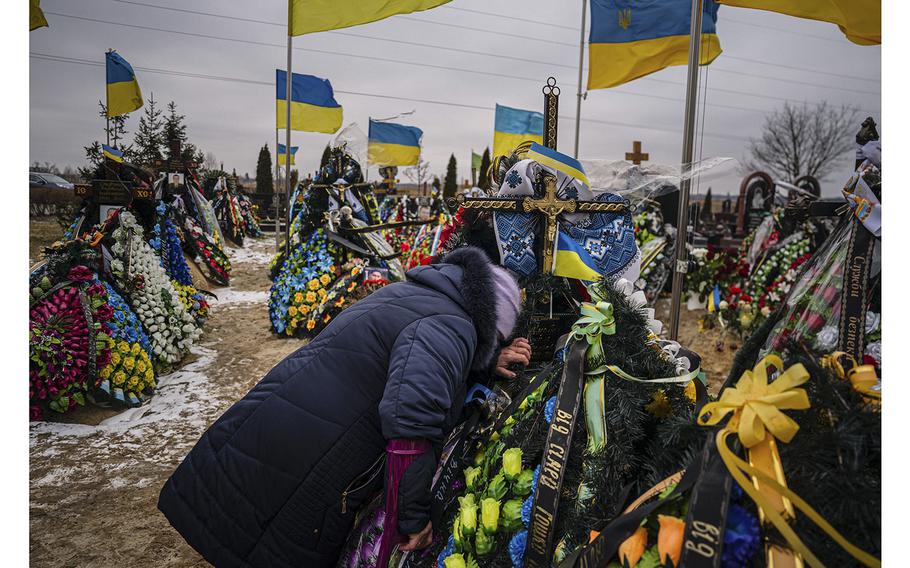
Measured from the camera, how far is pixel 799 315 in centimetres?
245

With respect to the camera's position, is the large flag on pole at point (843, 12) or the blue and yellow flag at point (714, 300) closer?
the large flag on pole at point (843, 12)

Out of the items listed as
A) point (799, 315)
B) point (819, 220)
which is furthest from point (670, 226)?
point (799, 315)

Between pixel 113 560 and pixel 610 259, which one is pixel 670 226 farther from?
pixel 113 560

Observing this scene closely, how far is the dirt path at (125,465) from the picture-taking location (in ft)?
9.11

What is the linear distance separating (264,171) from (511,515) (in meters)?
32.3

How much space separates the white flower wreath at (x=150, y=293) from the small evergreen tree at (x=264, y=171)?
26.5 m

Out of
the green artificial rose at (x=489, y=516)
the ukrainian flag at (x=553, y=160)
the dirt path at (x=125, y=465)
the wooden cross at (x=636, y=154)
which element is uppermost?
the wooden cross at (x=636, y=154)

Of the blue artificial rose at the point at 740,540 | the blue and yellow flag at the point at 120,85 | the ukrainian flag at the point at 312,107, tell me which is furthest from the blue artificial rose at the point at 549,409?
the ukrainian flag at the point at 312,107

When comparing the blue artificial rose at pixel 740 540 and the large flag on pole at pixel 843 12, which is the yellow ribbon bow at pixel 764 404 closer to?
the blue artificial rose at pixel 740 540

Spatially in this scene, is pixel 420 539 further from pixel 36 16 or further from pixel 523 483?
pixel 36 16

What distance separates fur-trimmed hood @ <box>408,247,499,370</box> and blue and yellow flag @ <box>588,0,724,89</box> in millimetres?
4409

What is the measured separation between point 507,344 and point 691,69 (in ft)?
8.30

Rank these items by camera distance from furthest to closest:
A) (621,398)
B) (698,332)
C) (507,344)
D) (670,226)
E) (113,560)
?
(670,226) < (698,332) < (113,560) < (507,344) < (621,398)

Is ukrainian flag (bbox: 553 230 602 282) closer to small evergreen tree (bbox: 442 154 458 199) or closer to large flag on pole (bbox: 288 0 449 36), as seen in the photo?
large flag on pole (bbox: 288 0 449 36)
